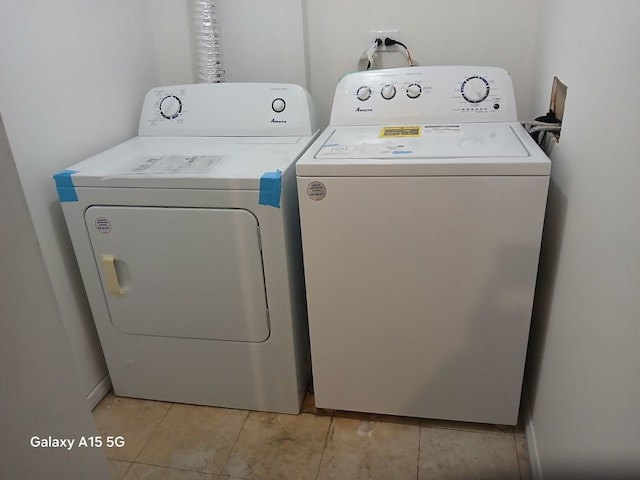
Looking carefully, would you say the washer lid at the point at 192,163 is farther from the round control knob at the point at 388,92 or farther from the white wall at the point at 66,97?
the round control knob at the point at 388,92

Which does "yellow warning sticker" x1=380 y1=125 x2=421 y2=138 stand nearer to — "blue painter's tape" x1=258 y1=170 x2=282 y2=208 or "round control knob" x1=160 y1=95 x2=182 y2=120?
"blue painter's tape" x1=258 y1=170 x2=282 y2=208

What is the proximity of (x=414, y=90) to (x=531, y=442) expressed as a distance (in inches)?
44.9

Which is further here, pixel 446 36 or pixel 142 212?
pixel 446 36

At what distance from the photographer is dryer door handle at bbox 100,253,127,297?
1.48 metres

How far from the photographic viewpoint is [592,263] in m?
0.96

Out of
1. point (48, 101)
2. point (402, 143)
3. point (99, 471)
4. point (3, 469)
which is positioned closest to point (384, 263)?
point (402, 143)

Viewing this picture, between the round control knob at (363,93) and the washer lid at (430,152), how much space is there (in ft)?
0.52

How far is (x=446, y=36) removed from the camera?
A: 179 centimetres

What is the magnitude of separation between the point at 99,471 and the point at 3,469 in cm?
21

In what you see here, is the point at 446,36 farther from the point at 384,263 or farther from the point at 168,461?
the point at 168,461

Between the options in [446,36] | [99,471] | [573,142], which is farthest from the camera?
[446,36]

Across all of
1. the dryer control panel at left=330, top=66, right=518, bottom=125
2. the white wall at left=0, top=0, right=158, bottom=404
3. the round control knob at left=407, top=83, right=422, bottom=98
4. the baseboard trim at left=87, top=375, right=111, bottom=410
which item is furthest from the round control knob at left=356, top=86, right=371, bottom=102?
the baseboard trim at left=87, top=375, right=111, bottom=410

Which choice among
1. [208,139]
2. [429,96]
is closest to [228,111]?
[208,139]

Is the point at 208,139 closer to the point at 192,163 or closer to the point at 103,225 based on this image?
the point at 192,163
